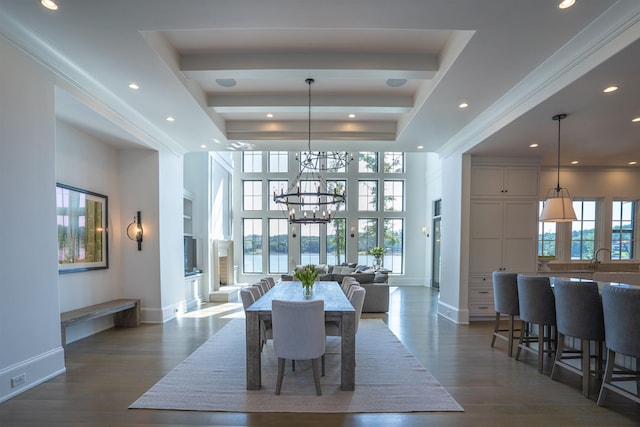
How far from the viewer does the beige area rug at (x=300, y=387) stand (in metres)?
2.85

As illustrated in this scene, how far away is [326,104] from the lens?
16.1ft

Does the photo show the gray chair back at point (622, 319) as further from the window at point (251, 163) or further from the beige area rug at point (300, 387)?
the window at point (251, 163)

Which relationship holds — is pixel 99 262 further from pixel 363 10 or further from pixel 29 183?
pixel 363 10

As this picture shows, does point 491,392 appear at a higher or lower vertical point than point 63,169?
lower

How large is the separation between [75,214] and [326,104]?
13.4 feet

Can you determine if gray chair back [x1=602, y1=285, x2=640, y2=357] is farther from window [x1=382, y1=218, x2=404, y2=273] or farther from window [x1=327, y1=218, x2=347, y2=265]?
window [x1=327, y1=218, x2=347, y2=265]

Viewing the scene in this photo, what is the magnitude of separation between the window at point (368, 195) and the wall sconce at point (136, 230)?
7333 mm

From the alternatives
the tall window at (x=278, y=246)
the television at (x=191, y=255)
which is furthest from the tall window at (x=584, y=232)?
the television at (x=191, y=255)

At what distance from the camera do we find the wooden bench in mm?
4059

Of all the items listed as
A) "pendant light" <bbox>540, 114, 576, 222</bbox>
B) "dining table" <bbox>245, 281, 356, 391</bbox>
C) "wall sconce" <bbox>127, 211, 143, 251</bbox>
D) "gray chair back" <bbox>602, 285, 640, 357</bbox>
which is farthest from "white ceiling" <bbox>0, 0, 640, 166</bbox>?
"dining table" <bbox>245, 281, 356, 391</bbox>

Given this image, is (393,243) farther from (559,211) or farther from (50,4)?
(50,4)

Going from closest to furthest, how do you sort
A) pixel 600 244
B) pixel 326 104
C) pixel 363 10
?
pixel 363 10 < pixel 326 104 < pixel 600 244

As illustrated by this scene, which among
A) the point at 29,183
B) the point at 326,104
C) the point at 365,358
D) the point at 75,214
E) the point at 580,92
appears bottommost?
the point at 365,358

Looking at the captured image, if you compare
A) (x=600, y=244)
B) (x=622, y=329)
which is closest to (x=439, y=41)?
(x=622, y=329)
